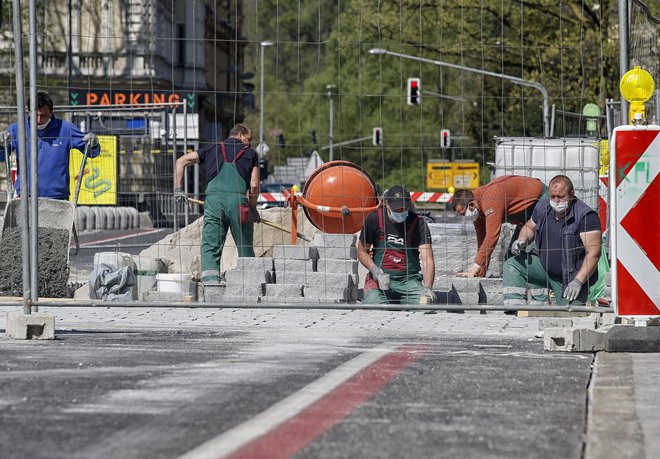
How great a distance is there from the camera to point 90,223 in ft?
78.4

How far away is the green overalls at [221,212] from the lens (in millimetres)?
13391

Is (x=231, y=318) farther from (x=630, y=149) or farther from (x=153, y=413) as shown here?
(x=153, y=413)

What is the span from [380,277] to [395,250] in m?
0.37

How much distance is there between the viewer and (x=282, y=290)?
13.0m

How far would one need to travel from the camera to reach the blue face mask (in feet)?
41.8

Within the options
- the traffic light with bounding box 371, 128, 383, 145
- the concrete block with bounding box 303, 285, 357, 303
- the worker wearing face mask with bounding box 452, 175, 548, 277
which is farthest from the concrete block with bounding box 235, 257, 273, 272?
the worker wearing face mask with bounding box 452, 175, 548, 277

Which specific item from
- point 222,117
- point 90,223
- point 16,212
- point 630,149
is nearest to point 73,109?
point 222,117

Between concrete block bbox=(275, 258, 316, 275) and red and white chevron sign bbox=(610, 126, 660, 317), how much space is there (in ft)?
16.6

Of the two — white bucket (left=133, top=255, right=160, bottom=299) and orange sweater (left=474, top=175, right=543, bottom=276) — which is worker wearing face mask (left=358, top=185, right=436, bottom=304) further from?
white bucket (left=133, top=255, right=160, bottom=299)

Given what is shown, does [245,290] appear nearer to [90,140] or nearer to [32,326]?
[90,140]

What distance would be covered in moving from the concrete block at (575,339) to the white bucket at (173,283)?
5.18 m

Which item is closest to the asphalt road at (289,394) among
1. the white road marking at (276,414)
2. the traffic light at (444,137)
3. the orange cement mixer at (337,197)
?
the white road marking at (276,414)

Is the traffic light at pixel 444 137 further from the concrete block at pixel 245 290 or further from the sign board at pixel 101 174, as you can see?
the sign board at pixel 101 174

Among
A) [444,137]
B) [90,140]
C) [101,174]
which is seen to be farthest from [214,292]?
[444,137]
